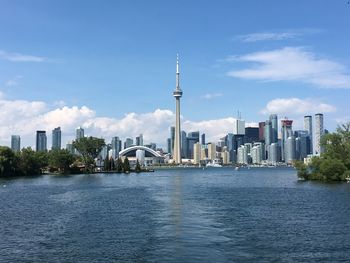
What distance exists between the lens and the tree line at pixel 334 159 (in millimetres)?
133250

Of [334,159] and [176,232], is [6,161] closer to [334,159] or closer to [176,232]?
[334,159]

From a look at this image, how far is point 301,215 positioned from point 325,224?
26.2ft

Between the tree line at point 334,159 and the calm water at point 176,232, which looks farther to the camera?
the tree line at point 334,159

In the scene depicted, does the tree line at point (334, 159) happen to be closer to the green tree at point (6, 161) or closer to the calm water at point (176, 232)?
the calm water at point (176, 232)

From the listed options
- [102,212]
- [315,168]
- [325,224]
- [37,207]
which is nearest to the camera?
[325,224]

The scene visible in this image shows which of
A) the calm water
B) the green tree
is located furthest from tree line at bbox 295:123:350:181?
the green tree

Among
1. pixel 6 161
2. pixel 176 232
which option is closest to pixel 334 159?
pixel 176 232

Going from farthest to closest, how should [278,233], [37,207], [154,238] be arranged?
1. [37,207]
2. [278,233]
3. [154,238]

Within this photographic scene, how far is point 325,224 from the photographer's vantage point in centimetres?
5178

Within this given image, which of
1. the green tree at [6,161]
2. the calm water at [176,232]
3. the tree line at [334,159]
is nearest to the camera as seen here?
the calm water at [176,232]

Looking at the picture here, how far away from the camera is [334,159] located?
444 ft

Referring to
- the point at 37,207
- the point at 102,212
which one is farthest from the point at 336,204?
the point at 37,207

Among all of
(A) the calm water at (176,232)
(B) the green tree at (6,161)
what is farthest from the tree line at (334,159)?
(B) the green tree at (6,161)

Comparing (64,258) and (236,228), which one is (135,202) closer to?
(236,228)
